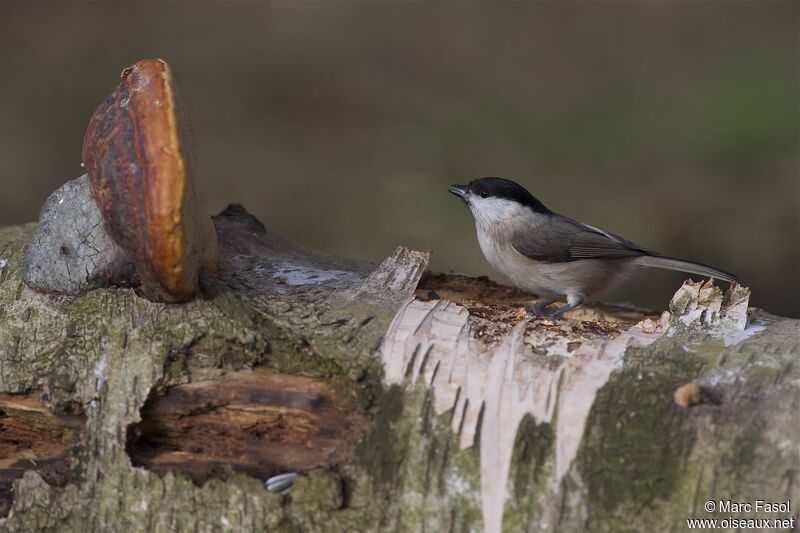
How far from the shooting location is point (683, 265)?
11.7 ft

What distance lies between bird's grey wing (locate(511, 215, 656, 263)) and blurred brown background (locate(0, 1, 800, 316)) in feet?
8.65

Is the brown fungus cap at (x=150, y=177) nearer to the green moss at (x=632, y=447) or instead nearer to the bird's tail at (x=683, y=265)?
the green moss at (x=632, y=447)

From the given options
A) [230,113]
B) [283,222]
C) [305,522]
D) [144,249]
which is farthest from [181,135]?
[230,113]

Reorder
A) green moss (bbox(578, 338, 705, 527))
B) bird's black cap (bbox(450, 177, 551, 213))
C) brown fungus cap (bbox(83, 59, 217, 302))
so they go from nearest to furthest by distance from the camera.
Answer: green moss (bbox(578, 338, 705, 527)) < brown fungus cap (bbox(83, 59, 217, 302)) < bird's black cap (bbox(450, 177, 551, 213))

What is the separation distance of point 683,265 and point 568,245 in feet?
1.62

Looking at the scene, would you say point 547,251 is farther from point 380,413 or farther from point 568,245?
point 380,413

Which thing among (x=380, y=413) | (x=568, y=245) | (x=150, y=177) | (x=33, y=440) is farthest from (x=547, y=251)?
(x=33, y=440)

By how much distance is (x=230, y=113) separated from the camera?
27.9 feet

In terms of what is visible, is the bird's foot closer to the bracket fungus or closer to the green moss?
the green moss

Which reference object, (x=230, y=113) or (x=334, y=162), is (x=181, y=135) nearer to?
(x=334, y=162)

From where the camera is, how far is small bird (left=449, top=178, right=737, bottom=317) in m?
3.60

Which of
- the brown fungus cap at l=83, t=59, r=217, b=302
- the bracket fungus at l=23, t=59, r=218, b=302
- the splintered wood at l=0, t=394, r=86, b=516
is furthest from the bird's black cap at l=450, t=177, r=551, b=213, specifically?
the splintered wood at l=0, t=394, r=86, b=516

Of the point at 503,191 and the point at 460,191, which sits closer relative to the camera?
the point at 503,191

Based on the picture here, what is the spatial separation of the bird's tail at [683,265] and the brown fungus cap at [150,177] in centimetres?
211
